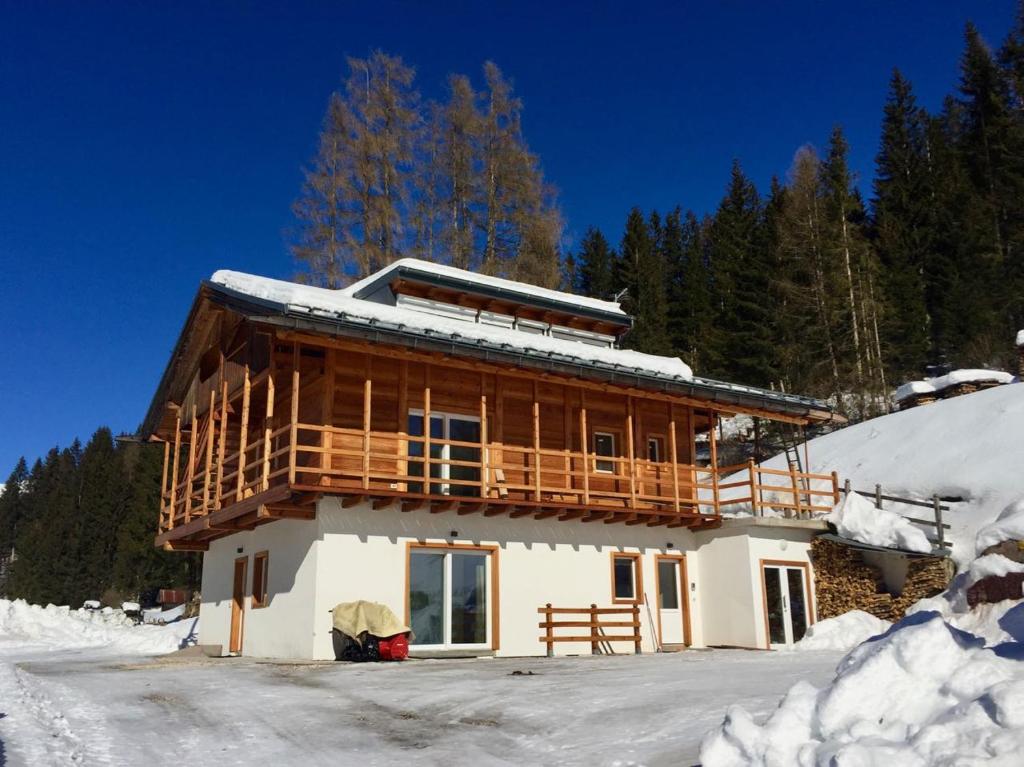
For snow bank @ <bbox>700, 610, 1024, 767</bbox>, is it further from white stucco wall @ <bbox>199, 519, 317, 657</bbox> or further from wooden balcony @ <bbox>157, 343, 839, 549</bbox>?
white stucco wall @ <bbox>199, 519, 317, 657</bbox>

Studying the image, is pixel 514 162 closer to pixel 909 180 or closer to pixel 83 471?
pixel 909 180

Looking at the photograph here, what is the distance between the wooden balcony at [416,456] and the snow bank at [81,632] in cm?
373

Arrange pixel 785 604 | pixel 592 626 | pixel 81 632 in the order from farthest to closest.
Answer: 1. pixel 81 632
2. pixel 785 604
3. pixel 592 626

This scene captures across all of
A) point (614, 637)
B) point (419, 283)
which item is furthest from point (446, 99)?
point (614, 637)

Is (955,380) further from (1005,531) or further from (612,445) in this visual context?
(1005,531)

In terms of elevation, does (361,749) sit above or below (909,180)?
below

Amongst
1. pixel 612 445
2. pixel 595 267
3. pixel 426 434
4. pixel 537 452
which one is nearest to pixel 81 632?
pixel 426 434

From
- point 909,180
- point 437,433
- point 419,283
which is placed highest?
point 909,180

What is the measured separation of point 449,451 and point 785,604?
831cm

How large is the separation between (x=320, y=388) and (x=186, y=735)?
1056 cm

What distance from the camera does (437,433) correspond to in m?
18.3

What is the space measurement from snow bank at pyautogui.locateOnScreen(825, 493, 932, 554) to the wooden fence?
5.55 m

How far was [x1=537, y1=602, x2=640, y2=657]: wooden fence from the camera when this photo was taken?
17062mm

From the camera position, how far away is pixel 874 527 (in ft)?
65.2
